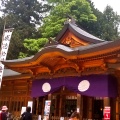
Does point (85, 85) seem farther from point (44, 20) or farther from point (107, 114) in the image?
point (44, 20)

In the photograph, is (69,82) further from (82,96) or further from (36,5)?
(36,5)

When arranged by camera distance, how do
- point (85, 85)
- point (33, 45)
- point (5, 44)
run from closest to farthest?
point (85, 85) < point (5, 44) < point (33, 45)

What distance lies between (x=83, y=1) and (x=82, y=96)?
82.5 ft

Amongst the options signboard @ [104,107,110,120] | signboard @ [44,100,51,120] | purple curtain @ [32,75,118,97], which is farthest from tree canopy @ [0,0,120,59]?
signboard @ [104,107,110,120]

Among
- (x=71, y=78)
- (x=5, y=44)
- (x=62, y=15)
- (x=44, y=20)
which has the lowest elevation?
(x=71, y=78)

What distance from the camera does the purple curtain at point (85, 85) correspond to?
353 inches

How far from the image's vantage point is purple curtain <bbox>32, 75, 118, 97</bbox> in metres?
8.98

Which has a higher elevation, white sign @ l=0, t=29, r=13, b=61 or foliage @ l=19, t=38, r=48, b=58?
foliage @ l=19, t=38, r=48, b=58

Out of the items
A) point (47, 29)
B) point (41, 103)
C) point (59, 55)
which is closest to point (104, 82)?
point (59, 55)

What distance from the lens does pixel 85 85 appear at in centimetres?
973

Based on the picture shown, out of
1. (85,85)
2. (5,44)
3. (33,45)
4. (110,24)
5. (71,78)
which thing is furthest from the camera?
(110,24)

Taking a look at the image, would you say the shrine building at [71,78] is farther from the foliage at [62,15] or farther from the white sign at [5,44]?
the foliage at [62,15]

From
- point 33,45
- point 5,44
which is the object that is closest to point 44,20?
point 33,45

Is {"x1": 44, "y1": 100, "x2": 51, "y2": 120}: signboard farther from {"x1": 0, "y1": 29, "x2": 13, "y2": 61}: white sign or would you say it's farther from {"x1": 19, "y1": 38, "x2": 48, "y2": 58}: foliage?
{"x1": 19, "y1": 38, "x2": 48, "y2": 58}: foliage
